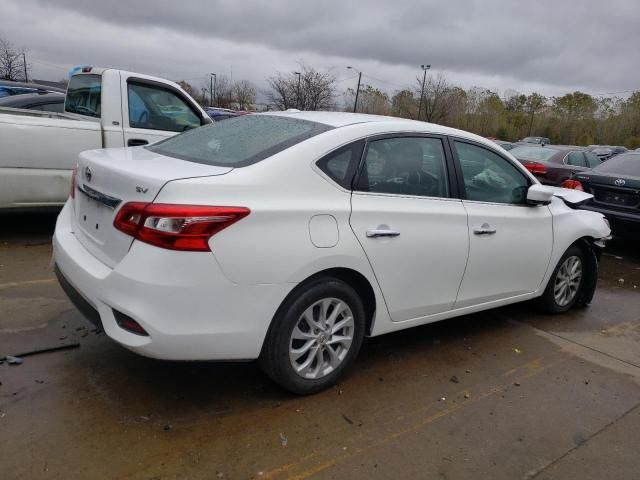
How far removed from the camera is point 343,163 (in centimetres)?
311

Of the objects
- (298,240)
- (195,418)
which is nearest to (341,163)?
(298,240)

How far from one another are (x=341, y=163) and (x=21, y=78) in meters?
60.3

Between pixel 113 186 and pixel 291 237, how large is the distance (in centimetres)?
96

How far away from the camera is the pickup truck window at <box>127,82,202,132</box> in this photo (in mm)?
6207

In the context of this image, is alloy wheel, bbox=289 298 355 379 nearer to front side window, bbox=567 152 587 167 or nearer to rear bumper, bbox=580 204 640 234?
rear bumper, bbox=580 204 640 234

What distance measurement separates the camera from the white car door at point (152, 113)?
6.12 m

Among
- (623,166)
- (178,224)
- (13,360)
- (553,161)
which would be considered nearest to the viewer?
(178,224)

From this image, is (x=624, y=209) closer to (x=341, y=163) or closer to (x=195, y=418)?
(x=341, y=163)

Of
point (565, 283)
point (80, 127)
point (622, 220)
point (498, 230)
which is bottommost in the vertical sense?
point (565, 283)

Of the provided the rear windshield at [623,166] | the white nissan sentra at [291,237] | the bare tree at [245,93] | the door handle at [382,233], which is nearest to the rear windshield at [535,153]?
the rear windshield at [623,166]

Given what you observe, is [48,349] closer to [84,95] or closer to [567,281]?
[84,95]

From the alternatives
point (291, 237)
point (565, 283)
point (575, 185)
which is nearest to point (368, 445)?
point (291, 237)

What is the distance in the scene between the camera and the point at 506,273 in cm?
408

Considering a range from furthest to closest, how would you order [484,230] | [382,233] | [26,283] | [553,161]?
1. [553,161]
2. [26,283]
3. [484,230]
4. [382,233]
